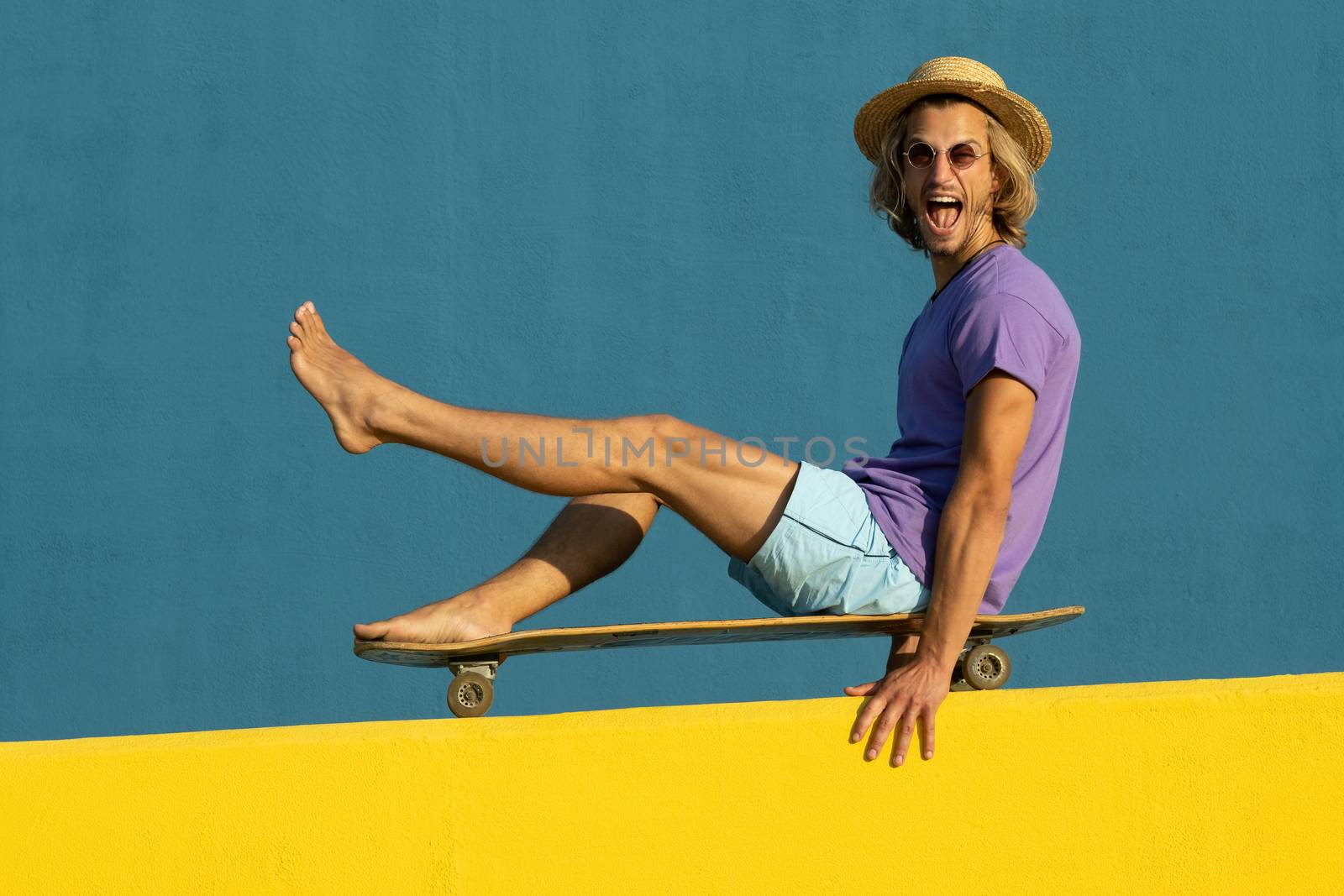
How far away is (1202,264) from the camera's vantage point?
357 centimetres

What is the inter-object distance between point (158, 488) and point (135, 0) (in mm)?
1224

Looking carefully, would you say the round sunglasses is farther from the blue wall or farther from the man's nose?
the blue wall

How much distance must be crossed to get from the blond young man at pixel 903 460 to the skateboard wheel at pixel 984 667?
10 cm

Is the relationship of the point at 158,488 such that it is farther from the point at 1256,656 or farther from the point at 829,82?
the point at 1256,656

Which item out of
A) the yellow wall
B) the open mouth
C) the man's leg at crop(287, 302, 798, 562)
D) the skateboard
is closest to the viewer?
the yellow wall

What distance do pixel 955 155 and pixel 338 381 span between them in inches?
43.4

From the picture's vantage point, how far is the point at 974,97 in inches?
92.4

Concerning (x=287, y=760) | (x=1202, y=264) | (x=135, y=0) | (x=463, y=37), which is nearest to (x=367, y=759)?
(x=287, y=760)

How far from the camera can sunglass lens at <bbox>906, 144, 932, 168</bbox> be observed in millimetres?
2340

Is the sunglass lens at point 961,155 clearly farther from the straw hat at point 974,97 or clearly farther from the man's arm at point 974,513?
the man's arm at point 974,513

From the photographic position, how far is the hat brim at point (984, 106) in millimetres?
2311

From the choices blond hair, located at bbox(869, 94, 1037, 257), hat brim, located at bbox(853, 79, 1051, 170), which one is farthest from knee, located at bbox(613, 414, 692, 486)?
hat brim, located at bbox(853, 79, 1051, 170)

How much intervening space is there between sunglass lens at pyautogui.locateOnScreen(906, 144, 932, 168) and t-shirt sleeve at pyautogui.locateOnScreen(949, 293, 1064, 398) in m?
0.37

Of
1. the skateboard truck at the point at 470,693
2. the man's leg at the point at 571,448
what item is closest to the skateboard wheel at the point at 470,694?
the skateboard truck at the point at 470,693
